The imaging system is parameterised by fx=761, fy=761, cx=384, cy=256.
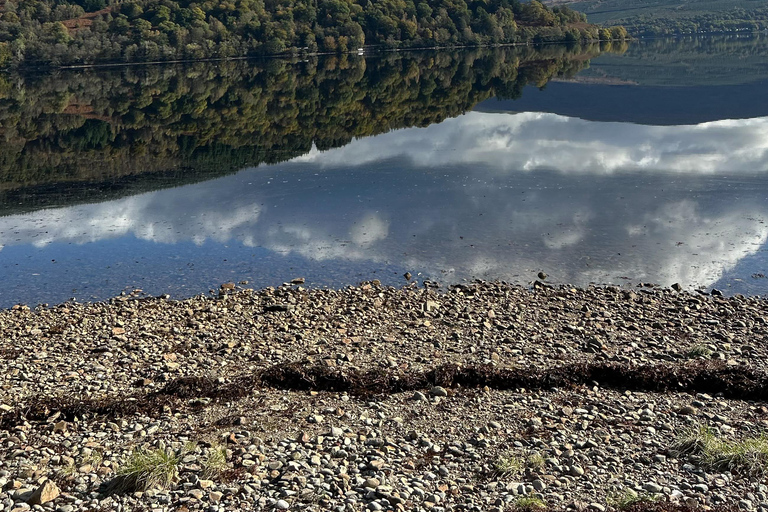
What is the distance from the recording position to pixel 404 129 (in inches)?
1799

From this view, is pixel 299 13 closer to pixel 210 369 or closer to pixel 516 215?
pixel 516 215

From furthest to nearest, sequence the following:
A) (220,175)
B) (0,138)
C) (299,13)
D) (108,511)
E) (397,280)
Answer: (299,13)
(0,138)
(220,175)
(397,280)
(108,511)

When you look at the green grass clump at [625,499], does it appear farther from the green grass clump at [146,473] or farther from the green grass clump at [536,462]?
the green grass clump at [146,473]

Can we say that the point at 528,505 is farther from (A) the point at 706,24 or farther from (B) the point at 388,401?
(A) the point at 706,24

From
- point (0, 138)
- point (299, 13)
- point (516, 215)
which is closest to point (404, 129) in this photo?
point (516, 215)

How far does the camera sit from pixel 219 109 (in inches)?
2255

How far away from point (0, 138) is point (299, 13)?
88.1 metres

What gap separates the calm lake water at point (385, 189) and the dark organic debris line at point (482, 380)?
616cm

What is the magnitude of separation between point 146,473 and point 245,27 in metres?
118

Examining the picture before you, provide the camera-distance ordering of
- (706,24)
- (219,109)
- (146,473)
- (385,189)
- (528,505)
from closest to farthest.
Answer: (528,505) → (146,473) → (385,189) → (219,109) → (706,24)

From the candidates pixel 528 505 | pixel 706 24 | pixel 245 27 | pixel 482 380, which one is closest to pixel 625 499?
pixel 528 505

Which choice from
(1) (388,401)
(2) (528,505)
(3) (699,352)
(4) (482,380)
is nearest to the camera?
(2) (528,505)

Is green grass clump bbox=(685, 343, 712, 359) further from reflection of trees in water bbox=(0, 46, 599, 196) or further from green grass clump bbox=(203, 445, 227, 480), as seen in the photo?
reflection of trees in water bbox=(0, 46, 599, 196)

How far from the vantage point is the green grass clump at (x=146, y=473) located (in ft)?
32.4
